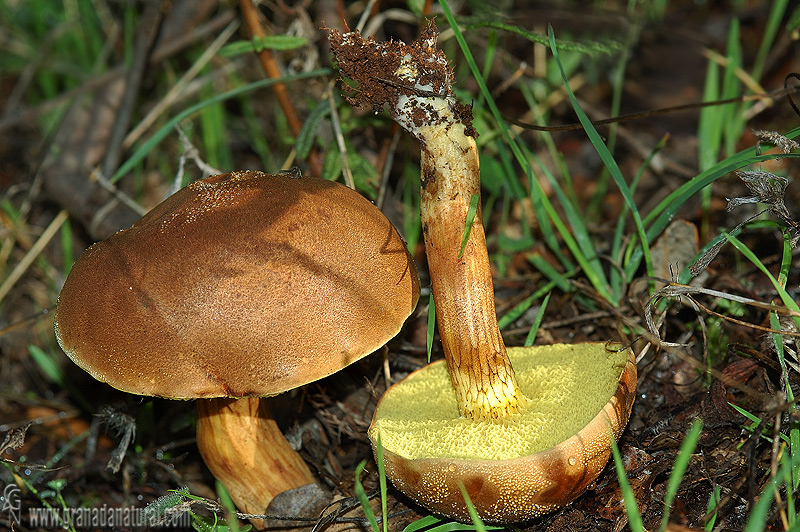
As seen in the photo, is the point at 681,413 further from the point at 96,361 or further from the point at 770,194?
the point at 96,361

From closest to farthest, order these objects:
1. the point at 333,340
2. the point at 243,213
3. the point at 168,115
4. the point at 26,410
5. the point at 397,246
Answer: the point at 333,340 → the point at 243,213 → the point at 397,246 → the point at 26,410 → the point at 168,115

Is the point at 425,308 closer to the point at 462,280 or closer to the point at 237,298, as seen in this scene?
the point at 462,280

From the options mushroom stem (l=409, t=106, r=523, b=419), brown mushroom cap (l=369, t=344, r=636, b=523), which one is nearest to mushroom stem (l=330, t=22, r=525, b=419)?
mushroom stem (l=409, t=106, r=523, b=419)

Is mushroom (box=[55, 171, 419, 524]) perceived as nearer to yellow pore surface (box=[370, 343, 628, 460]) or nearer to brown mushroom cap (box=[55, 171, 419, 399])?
brown mushroom cap (box=[55, 171, 419, 399])

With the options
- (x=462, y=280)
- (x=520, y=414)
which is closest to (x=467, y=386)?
(x=520, y=414)

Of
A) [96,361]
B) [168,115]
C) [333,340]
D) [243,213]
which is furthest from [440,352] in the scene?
[168,115]

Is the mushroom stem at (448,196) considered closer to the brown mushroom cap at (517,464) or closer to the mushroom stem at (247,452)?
the brown mushroom cap at (517,464)

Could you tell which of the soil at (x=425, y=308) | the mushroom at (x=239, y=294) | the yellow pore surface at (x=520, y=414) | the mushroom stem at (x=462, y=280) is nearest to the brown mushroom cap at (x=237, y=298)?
the mushroom at (x=239, y=294)
